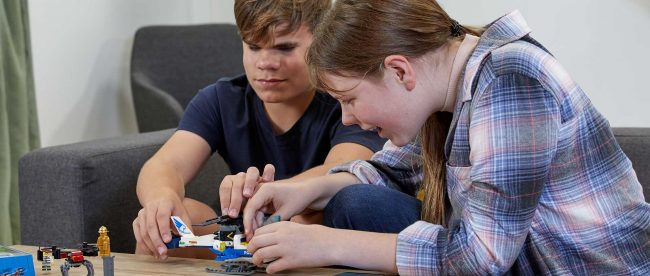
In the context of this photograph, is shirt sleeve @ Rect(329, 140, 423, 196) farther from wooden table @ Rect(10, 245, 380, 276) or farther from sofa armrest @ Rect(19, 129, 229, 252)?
sofa armrest @ Rect(19, 129, 229, 252)

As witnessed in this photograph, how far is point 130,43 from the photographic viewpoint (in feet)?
11.3

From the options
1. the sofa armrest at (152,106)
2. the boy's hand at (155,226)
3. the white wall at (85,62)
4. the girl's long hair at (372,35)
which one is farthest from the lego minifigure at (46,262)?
the white wall at (85,62)

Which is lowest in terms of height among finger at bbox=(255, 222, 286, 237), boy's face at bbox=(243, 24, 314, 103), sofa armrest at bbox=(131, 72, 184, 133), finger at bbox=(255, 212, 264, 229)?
sofa armrest at bbox=(131, 72, 184, 133)

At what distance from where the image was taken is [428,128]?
55.9 inches

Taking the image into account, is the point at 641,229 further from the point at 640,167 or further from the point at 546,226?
the point at 640,167

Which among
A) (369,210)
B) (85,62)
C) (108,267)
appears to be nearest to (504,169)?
(369,210)

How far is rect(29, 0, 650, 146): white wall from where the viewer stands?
2.79 m

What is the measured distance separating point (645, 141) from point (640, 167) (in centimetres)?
5

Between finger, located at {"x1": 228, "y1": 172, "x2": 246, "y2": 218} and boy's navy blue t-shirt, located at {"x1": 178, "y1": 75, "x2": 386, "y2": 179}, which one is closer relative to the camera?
finger, located at {"x1": 228, "y1": 172, "x2": 246, "y2": 218}

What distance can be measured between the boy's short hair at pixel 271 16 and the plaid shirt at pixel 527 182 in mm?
559

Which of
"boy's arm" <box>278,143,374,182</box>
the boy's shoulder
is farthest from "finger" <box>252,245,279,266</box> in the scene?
the boy's shoulder

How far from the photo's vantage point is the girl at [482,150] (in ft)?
3.82

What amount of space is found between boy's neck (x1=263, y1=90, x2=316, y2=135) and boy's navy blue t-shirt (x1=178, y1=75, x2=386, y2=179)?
0.04ft

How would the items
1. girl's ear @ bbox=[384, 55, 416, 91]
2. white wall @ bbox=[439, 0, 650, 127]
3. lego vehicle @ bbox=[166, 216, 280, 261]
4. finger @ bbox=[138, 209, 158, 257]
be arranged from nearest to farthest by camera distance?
girl's ear @ bbox=[384, 55, 416, 91] → lego vehicle @ bbox=[166, 216, 280, 261] → finger @ bbox=[138, 209, 158, 257] → white wall @ bbox=[439, 0, 650, 127]
